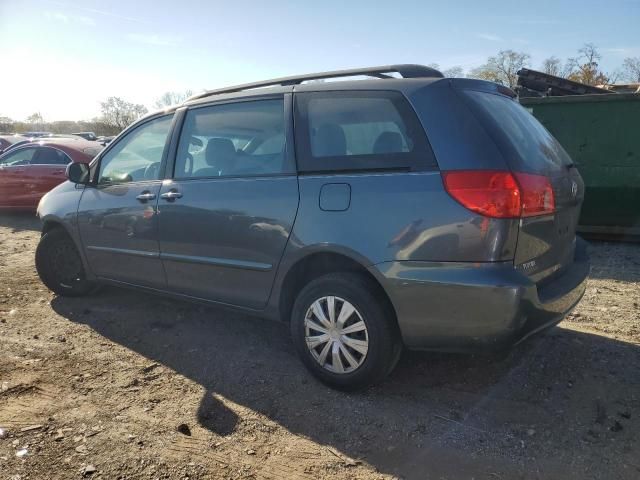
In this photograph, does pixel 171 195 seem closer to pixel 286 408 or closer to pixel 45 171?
pixel 286 408

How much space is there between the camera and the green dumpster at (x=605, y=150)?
6.77 m

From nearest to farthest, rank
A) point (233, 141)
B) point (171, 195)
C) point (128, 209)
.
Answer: point (233, 141) < point (171, 195) < point (128, 209)

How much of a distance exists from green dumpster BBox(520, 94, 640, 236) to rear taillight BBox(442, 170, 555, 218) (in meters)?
5.13

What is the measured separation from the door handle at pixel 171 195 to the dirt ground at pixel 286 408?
113 centimetres

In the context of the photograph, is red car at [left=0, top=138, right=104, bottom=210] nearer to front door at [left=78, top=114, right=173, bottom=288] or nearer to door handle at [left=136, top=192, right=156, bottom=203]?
front door at [left=78, top=114, right=173, bottom=288]

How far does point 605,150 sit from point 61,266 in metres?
6.88

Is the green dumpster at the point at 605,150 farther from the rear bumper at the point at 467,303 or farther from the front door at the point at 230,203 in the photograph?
the front door at the point at 230,203

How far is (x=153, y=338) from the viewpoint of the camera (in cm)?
407

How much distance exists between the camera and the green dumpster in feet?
22.2

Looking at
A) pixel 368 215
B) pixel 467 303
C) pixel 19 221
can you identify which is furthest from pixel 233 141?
pixel 19 221

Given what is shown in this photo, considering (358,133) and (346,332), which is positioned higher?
(358,133)

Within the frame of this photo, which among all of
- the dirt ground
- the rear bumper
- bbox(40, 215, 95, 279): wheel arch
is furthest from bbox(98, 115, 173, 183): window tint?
the rear bumper

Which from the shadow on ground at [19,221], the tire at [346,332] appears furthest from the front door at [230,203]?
the shadow on ground at [19,221]

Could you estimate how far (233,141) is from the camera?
12.0ft
